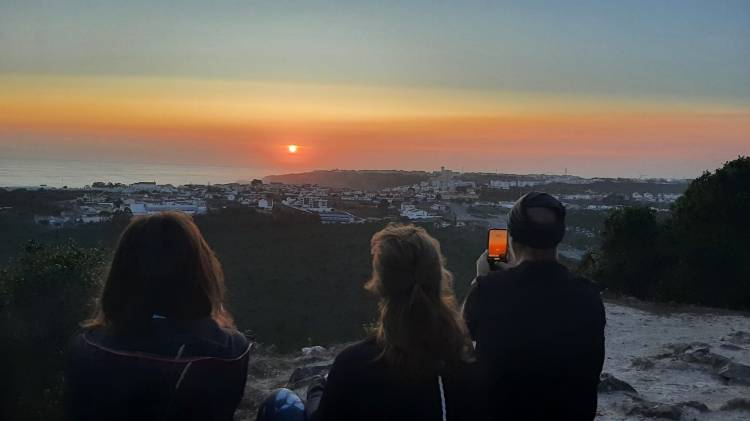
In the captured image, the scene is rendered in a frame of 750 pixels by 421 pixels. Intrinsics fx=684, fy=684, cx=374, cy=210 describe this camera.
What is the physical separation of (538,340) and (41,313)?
Result: 519 centimetres

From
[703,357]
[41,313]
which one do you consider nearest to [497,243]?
[41,313]

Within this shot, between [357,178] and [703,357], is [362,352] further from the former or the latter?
[357,178]

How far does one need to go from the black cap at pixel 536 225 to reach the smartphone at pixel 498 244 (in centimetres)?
42

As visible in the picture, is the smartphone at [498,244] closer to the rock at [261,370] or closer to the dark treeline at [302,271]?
the dark treeline at [302,271]

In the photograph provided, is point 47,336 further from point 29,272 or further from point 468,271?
point 468,271

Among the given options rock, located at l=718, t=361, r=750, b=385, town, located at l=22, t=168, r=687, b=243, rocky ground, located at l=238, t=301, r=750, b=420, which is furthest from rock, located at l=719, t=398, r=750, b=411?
town, located at l=22, t=168, r=687, b=243

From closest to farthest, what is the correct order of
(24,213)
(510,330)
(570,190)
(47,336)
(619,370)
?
1. (510,330)
2. (47,336)
3. (619,370)
4. (24,213)
5. (570,190)

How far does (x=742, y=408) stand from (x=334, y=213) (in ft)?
80.7

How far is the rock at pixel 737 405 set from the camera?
18.3 feet

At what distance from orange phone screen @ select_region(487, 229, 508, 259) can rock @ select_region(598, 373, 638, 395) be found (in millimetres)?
3587

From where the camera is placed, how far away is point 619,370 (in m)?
7.19

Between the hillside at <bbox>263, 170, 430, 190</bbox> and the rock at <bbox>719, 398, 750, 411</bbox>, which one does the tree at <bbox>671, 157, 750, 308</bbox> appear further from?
the hillside at <bbox>263, 170, 430, 190</bbox>

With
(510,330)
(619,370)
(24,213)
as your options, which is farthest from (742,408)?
(24,213)

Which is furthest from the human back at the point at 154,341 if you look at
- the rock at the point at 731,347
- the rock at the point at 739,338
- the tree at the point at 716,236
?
the tree at the point at 716,236
